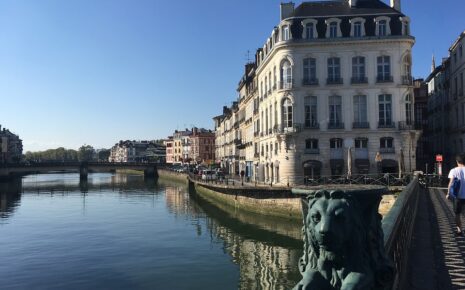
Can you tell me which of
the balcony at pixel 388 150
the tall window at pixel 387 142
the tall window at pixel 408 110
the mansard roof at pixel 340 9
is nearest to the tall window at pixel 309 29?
the mansard roof at pixel 340 9

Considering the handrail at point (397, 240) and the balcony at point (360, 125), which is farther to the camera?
the balcony at point (360, 125)

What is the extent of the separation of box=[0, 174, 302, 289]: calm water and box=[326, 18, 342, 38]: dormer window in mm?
21624

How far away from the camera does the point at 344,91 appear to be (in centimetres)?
4753

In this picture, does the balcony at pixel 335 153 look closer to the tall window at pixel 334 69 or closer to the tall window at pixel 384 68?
the tall window at pixel 334 69

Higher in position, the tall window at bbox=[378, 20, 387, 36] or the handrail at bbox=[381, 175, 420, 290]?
the tall window at bbox=[378, 20, 387, 36]

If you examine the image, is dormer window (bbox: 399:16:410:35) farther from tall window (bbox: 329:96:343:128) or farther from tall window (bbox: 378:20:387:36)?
tall window (bbox: 329:96:343:128)

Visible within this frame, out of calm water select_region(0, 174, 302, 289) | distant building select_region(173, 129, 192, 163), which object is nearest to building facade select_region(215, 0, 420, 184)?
calm water select_region(0, 174, 302, 289)

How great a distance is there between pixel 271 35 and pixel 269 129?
37.5 ft

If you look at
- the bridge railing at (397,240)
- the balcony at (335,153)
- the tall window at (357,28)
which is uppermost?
the tall window at (357,28)

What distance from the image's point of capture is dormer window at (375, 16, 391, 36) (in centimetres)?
4666

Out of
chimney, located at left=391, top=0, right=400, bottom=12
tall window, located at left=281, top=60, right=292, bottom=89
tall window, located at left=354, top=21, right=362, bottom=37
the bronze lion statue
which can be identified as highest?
chimney, located at left=391, top=0, right=400, bottom=12

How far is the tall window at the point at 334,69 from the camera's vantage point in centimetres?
4775

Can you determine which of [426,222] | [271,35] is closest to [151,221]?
[271,35]

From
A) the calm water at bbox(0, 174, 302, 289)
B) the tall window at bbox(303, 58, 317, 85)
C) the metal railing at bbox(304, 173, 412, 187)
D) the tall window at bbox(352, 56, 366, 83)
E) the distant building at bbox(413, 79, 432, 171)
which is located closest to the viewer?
the calm water at bbox(0, 174, 302, 289)
